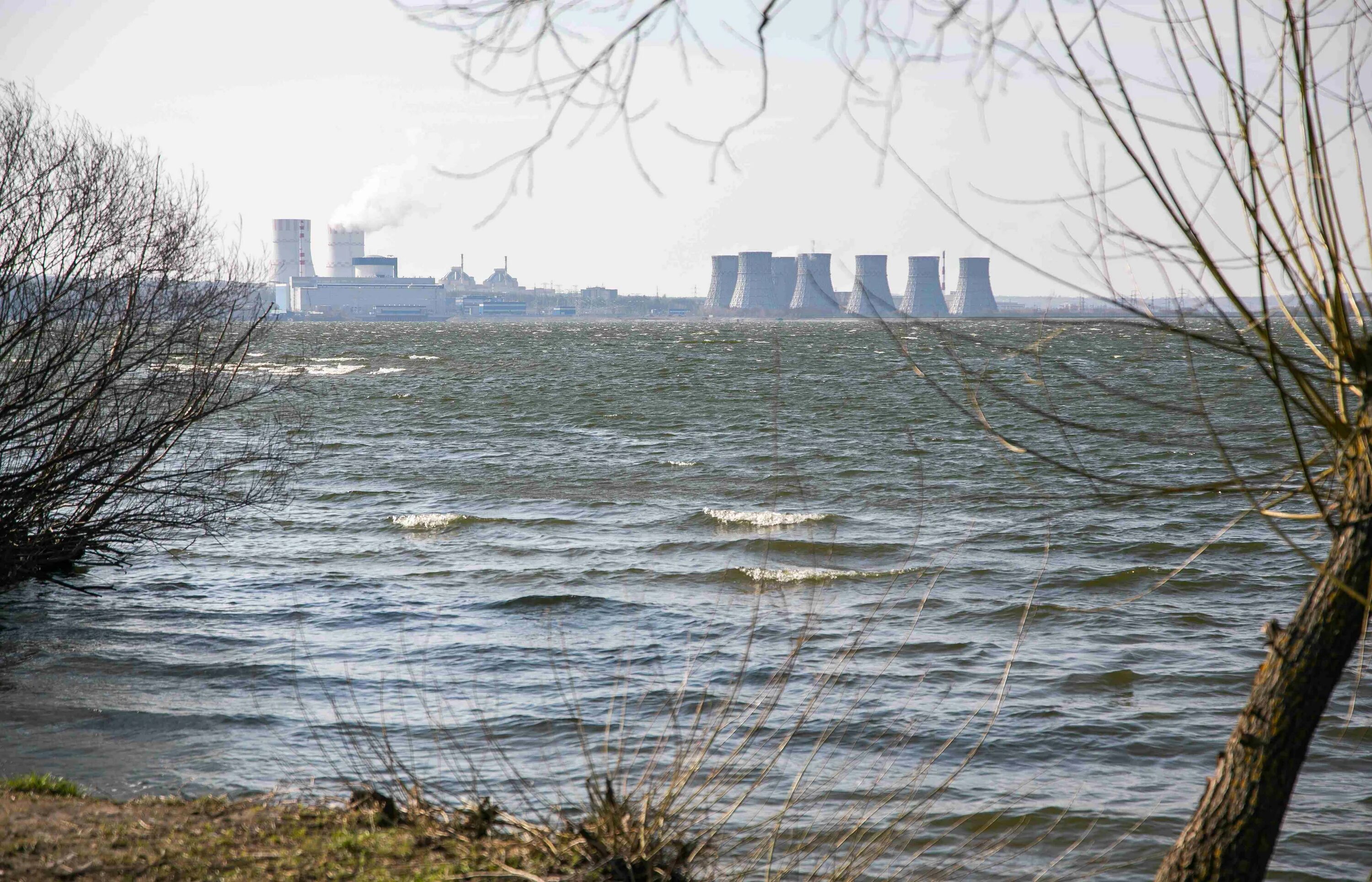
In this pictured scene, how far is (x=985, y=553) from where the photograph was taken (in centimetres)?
1323

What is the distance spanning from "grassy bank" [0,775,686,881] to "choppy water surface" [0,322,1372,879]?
1.15ft

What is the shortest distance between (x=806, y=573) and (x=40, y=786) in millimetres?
8308

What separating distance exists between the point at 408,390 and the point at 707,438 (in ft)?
65.5

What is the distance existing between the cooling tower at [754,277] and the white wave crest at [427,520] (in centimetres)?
17235

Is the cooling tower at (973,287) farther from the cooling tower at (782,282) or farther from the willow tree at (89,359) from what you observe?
the willow tree at (89,359)

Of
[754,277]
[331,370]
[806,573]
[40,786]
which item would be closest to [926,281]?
[754,277]

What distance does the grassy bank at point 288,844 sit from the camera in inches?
147

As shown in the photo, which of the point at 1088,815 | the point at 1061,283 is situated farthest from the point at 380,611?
the point at 1061,283

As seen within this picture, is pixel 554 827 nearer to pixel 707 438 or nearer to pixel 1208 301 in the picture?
pixel 1208 301

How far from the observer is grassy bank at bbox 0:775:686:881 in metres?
3.73

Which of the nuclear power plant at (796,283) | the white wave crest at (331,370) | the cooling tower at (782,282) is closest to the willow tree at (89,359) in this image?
the white wave crest at (331,370)

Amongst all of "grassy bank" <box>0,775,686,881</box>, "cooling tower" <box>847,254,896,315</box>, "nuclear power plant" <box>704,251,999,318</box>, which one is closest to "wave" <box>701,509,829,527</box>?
"grassy bank" <box>0,775,686,881</box>

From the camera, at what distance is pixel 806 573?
1235 cm

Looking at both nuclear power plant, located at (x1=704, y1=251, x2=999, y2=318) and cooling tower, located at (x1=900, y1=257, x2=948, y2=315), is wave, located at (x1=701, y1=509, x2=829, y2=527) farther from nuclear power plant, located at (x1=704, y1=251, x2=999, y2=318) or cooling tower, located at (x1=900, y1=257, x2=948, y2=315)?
cooling tower, located at (x1=900, y1=257, x2=948, y2=315)
